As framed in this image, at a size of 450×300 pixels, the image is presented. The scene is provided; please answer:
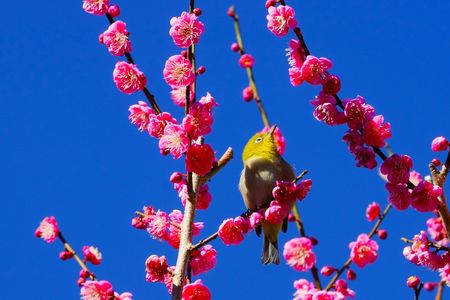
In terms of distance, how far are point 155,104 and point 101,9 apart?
56 cm

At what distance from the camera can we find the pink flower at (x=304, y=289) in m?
3.10

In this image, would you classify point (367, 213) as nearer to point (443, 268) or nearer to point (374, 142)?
point (443, 268)

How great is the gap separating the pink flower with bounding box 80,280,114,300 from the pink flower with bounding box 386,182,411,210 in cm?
134

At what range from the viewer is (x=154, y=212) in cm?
317

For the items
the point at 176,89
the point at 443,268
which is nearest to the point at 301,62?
the point at 176,89

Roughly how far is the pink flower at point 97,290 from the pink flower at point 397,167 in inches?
52.8

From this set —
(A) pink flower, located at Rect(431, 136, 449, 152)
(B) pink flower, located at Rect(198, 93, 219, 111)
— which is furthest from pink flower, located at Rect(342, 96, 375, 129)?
(B) pink flower, located at Rect(198, 93, 219, 111)

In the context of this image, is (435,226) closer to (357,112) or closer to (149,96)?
(357,112)

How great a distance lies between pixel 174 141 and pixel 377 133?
2.87 ft

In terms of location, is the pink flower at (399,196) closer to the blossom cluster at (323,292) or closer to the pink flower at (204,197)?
the blossom cluster at (323,292)

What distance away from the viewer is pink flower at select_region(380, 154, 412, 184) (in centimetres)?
269

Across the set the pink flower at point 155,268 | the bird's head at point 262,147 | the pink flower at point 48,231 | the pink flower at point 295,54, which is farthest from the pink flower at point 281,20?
the pink flower at point 48,231

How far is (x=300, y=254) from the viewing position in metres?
3.23

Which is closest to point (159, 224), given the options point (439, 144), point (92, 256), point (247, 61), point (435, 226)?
A: point (92, 256)
